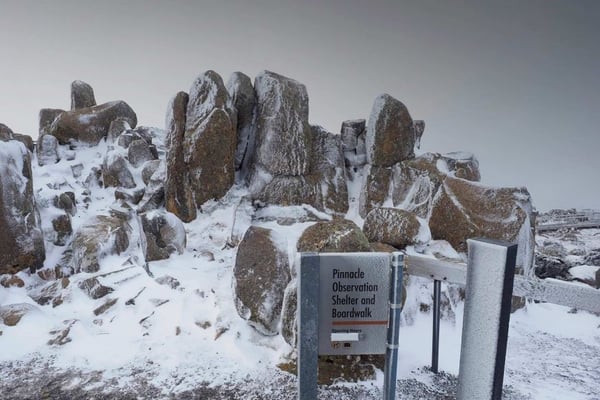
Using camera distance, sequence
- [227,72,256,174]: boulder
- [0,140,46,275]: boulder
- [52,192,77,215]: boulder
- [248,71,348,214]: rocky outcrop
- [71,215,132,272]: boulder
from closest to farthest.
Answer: [0,140,46,275]: boulder → [71,215,132,272]: boulder → [52,192,77,215]: boulder → [248,71,348,214]: rocky outcrop → [227,72,256,174]: boulder

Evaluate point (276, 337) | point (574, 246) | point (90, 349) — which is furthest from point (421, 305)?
point (574, 246)

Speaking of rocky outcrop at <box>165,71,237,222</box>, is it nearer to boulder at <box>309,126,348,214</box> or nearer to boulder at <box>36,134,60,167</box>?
boulder at <box>309,126,348,214</box>

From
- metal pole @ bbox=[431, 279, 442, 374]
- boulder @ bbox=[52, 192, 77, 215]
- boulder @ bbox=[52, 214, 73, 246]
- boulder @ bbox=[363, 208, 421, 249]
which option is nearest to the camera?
metal pole @ bbox=[431, 279, 442, 374]

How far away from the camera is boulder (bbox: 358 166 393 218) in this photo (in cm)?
1152

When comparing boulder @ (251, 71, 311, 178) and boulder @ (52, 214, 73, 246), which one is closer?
boulder @ (52, 214, 73, 246)

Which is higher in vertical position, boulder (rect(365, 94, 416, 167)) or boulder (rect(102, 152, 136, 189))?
boulder (rect(365, 94, 416, 167))

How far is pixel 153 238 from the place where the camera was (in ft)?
27.5

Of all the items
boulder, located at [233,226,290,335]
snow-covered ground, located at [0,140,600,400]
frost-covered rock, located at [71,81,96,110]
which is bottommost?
snow-covered ground, located at [0,140,600,400]

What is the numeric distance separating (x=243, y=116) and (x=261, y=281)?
26.4 feet

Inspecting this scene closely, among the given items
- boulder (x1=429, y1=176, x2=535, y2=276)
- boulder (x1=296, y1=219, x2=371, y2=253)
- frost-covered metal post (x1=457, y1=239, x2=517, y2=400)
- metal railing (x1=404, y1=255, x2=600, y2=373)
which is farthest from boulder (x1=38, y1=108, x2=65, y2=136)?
frost-covered metal post (x1=457, y1=239, x2=517, y2=400)

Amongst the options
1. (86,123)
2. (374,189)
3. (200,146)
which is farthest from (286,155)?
(86,123)

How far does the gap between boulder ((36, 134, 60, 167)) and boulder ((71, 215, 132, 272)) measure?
27.7 ft

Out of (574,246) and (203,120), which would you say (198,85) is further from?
(574,246)

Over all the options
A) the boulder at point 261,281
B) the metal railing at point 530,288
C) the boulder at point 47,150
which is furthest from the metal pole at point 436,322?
the boulder at point 47,150
